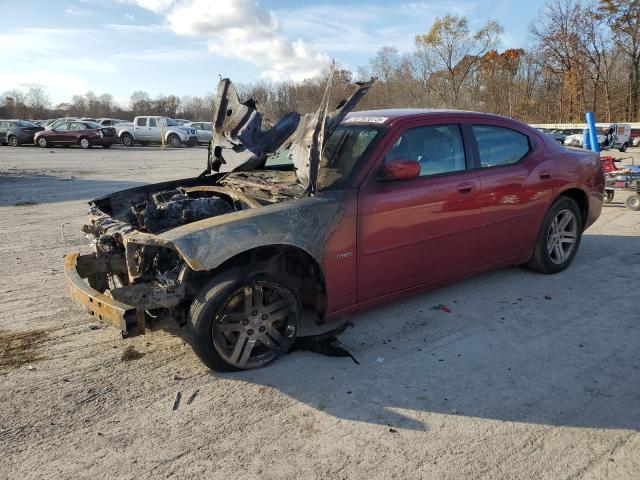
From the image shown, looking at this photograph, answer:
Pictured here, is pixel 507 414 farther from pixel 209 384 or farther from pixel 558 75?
pixel 558 75

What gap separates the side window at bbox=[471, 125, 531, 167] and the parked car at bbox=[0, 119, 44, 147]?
3109cm

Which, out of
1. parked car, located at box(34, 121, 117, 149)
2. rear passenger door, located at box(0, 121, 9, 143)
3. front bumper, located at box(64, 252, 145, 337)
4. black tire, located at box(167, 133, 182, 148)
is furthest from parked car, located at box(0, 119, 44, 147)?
front bumper, located at box(64, 252, 145, 337)

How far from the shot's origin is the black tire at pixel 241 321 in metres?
3.19

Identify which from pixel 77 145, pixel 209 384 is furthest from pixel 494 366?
pixel 77 145

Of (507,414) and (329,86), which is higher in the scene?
(329,86)

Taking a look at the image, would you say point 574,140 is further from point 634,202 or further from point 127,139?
point 127,139

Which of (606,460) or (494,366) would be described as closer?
(606,460)

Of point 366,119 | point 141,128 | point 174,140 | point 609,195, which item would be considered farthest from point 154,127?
point 366,119

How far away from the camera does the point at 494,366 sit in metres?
3.42

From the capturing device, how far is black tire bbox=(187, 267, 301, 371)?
3193 mm

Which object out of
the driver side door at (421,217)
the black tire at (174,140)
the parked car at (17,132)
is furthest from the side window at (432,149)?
the parked car at (17,132)

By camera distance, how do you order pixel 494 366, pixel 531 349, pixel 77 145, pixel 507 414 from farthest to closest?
pixel 77 145 < pixel 531 349 < pixel 494 366 < pixel 507 414

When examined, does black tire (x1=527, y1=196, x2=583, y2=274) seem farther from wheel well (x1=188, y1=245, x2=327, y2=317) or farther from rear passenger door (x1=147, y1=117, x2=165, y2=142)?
rear passenger door (x1=147, y1=117, x2=165, y2=142)

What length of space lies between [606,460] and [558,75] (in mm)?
51456
